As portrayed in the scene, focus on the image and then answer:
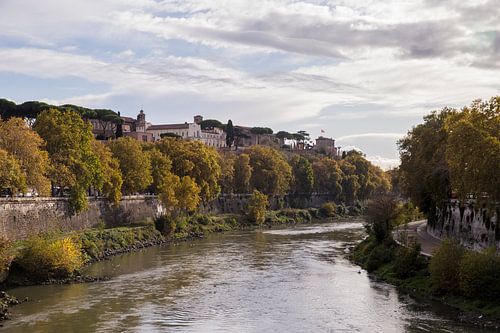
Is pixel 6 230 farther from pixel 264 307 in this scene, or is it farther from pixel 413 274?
pixel 413 274

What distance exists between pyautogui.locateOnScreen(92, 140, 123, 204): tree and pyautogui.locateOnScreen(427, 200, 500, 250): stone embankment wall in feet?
108

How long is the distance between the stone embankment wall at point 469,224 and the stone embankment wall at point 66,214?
34563mm

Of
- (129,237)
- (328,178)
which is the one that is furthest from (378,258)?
(328,178)

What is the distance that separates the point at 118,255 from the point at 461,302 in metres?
33.6

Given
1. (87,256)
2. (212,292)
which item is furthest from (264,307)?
(87,256)

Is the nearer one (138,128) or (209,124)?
(138,128)

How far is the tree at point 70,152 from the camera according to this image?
57.6m

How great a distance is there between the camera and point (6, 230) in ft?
164

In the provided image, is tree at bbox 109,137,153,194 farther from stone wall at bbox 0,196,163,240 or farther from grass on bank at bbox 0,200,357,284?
Result: grass on bank at bbox 0,200,357,284

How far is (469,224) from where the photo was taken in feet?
161

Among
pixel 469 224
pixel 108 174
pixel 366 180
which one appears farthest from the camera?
pixel 366 180

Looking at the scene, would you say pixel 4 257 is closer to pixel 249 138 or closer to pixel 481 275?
pixel 481 275

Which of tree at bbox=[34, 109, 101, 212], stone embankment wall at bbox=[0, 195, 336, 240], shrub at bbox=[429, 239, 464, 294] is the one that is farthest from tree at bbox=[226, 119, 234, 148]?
shrub at bbox=[429, 239, 464, 294]

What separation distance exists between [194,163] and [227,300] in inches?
1937
